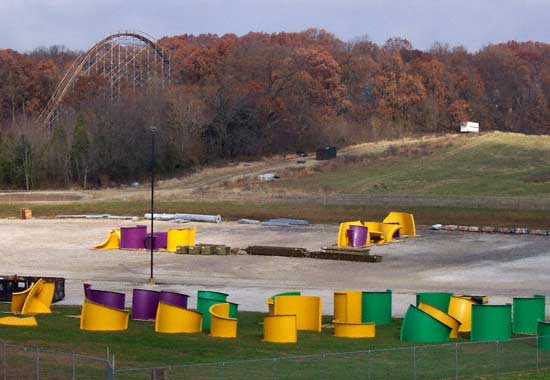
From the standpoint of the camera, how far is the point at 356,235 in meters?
60.3

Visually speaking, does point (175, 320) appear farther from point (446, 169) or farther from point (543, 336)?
point (446, 169)

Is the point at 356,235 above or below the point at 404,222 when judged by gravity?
below

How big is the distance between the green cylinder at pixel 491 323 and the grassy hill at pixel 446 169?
59.0m

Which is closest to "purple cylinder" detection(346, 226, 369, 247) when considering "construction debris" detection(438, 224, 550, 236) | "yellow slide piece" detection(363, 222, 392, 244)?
"yellow slide piece" detection(363, 222, 392, 244)

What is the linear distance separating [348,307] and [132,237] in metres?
27.0

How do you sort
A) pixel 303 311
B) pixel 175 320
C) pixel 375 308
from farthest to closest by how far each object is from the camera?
1. pixel 375 308
2. pixel 303 311
3. pixel 175 320

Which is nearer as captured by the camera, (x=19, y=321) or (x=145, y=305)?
(x=19, y=321)

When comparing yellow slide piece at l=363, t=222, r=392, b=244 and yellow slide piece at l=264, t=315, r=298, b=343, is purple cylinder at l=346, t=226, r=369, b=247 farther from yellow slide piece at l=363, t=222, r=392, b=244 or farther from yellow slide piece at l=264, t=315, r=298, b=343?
yellow slide piece at l=264, t=315, r=298, b=343

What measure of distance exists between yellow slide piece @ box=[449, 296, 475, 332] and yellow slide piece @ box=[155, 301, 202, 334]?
8501mm

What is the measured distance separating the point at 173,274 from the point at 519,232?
2555 cm

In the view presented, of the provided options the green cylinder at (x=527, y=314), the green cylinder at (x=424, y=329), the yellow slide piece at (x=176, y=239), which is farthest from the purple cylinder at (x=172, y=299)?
the yellow slide piece at (x=176, y=239)

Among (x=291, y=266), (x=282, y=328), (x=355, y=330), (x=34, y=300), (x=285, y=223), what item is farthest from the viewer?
(x=285, y=223)

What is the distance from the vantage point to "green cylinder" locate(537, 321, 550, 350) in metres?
29.5

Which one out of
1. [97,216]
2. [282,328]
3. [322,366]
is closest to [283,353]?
[282,328]
